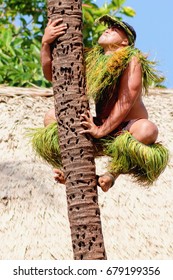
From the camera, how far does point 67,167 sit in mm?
4457

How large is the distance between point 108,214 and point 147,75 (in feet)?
9.15

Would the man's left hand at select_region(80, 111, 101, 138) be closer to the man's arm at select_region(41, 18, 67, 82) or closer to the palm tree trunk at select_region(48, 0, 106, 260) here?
the palm tree trunk at select_region(48, 0, 106, 260)

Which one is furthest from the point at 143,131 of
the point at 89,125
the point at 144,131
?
the point at 89,125

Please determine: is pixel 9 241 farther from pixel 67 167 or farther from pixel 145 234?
pixel 67 167

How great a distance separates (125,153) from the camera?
452cm

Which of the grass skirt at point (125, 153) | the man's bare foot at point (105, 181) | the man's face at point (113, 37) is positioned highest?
the man's face at point (113, 37)

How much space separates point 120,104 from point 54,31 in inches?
17.4

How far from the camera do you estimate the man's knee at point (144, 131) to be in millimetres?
4492

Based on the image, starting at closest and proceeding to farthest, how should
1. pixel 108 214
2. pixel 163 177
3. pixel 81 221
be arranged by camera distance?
pixel 81 221 → pixel 108 214 → pixel 163 177

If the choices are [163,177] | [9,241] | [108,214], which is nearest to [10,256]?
[9,241]

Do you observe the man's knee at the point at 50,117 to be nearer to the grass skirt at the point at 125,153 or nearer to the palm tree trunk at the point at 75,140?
the grass skirt at the point at 125,153

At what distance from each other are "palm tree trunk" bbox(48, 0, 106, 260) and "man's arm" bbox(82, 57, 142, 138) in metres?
0.06

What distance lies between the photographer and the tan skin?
4449mm

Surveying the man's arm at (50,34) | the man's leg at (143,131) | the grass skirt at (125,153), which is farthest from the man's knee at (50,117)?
the man's leg at (143,131)
